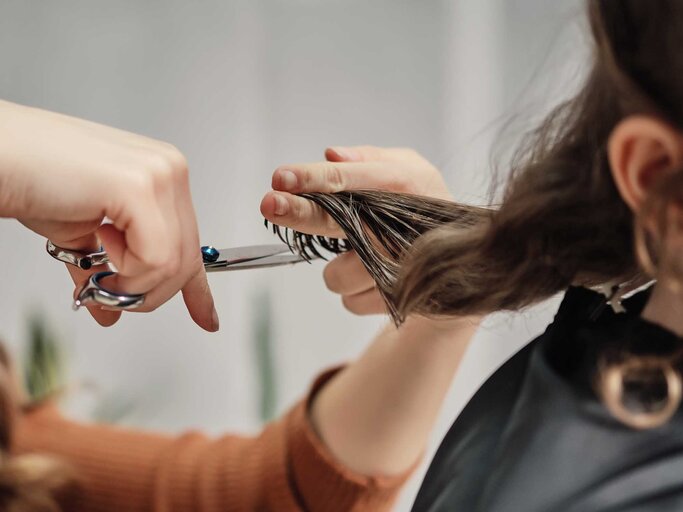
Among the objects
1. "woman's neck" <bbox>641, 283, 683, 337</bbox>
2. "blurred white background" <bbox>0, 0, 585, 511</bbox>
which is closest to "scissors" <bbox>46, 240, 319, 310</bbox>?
"woman's neck" <bbox>641, 283, 683, 337</bbox>

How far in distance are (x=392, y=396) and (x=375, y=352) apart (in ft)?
0.16

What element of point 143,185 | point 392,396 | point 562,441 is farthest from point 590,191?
point 392,396

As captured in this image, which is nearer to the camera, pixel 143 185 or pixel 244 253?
pixel 143 185

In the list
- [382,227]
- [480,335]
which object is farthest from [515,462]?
[480,335]

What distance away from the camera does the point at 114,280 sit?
0.49 meters

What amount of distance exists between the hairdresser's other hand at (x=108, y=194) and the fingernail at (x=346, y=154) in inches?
6.5

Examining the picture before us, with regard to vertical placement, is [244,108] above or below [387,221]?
below

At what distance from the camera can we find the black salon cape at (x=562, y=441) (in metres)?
0.40

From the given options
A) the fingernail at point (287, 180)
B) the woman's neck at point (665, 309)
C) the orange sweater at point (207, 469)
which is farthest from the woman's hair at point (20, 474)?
the woman's neck at point (665, 309)

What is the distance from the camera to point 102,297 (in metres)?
0.46

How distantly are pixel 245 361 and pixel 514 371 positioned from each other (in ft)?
4.29

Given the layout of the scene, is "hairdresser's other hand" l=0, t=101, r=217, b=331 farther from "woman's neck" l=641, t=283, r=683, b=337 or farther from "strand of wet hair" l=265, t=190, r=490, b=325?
"woman's neck" l=641, t=283, r=683, b=337

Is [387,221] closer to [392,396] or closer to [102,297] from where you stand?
[102,297]

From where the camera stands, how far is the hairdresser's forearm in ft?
2.36
